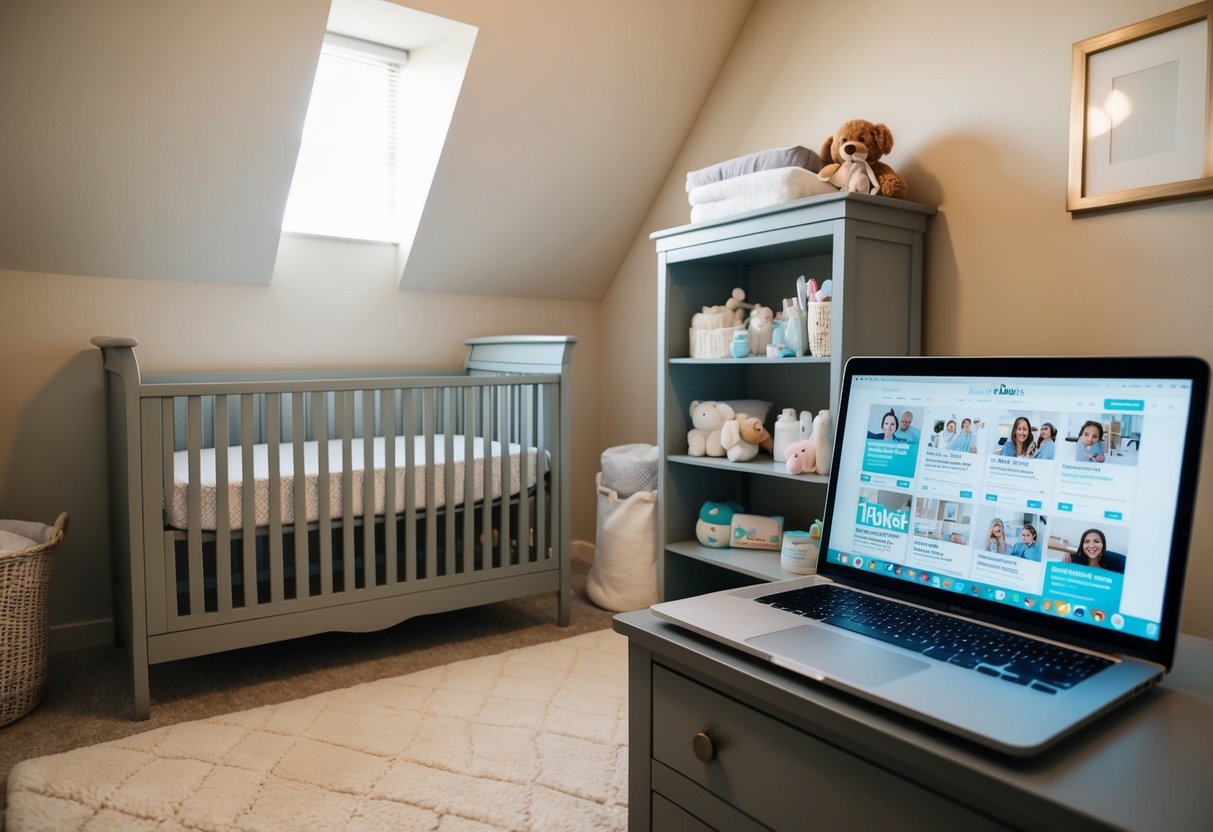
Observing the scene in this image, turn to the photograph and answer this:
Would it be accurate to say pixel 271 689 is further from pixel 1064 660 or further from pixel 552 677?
pixel 1064 660

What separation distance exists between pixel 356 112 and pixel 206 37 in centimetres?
80

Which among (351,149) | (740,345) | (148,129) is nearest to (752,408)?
(740,345)

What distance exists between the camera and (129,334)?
8.12ft

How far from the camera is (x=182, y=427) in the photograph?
8.30ft

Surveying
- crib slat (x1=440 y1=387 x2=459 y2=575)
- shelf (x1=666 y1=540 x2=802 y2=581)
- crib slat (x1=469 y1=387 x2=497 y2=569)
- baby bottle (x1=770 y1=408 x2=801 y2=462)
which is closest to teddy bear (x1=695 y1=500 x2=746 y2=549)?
shelf (x1=666 y1=540 x2=802 y2=581)

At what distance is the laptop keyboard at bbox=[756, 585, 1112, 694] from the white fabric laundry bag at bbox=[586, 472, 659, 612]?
5.17 feet

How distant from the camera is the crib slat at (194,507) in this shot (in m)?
1.96

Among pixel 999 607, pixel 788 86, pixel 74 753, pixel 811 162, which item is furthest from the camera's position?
pixel 788 86

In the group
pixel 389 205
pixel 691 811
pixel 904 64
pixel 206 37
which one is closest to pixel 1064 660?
pixel 691 811

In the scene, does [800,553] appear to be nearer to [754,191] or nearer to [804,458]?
[804,458]

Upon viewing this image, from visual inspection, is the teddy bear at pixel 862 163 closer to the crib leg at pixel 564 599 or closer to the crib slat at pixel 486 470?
the crib slat at pixel 486 470

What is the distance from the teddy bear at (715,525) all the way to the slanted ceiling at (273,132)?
126 cm

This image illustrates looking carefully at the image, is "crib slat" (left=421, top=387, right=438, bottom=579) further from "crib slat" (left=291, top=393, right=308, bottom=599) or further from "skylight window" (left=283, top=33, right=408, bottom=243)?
"skylight window" (left=283, top=33, right=408, bottom=243)

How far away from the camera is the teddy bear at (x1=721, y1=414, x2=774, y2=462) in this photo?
2.25 meters
